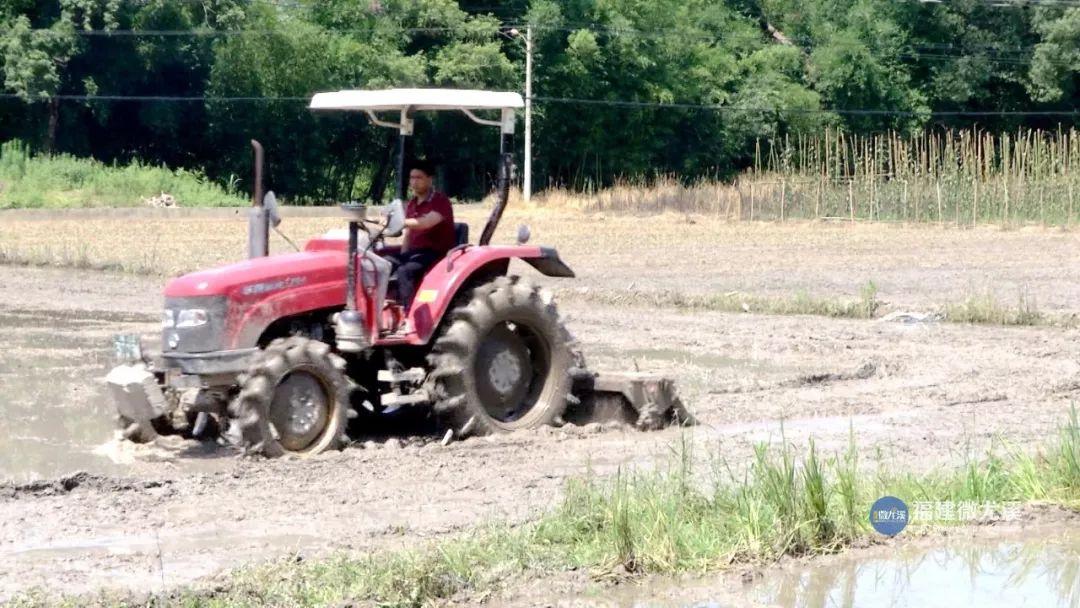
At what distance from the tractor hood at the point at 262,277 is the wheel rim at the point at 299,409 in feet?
1.86

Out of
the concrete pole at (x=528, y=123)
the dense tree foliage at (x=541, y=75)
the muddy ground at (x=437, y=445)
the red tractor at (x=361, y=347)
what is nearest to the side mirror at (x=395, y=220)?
the red tractor at (x=361, y=347)

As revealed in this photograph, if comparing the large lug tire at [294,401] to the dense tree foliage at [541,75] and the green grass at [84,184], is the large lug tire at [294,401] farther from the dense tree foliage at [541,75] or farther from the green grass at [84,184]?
the dense tree foliage at [541,75]

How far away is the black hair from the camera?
1005 centimetres

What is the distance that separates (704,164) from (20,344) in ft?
149

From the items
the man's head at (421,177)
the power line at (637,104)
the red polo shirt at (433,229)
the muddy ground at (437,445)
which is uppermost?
the power line at (637,104)

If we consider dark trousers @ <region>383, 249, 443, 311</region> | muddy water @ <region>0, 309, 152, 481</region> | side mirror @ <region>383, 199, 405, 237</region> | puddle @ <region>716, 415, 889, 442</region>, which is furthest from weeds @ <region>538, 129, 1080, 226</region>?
side mirror @ <region>383, 199, 405, 237</region>

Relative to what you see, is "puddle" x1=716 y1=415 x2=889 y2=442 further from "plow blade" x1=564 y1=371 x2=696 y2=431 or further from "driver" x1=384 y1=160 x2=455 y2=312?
"driver" x1=384 y1=160 x2=455 y2=312

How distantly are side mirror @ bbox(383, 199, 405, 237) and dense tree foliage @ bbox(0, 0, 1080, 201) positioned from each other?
37.9 metres

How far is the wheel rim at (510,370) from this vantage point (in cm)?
1044

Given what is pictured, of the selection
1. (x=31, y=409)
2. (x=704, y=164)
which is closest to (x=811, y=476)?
(x=31, y=409)

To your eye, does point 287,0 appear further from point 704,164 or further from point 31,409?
point 31,409

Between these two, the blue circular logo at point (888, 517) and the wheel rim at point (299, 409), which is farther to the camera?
the wheel rim at point (299, 409)

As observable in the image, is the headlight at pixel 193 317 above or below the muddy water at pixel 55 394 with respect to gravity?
above

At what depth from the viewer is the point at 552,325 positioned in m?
10.7
